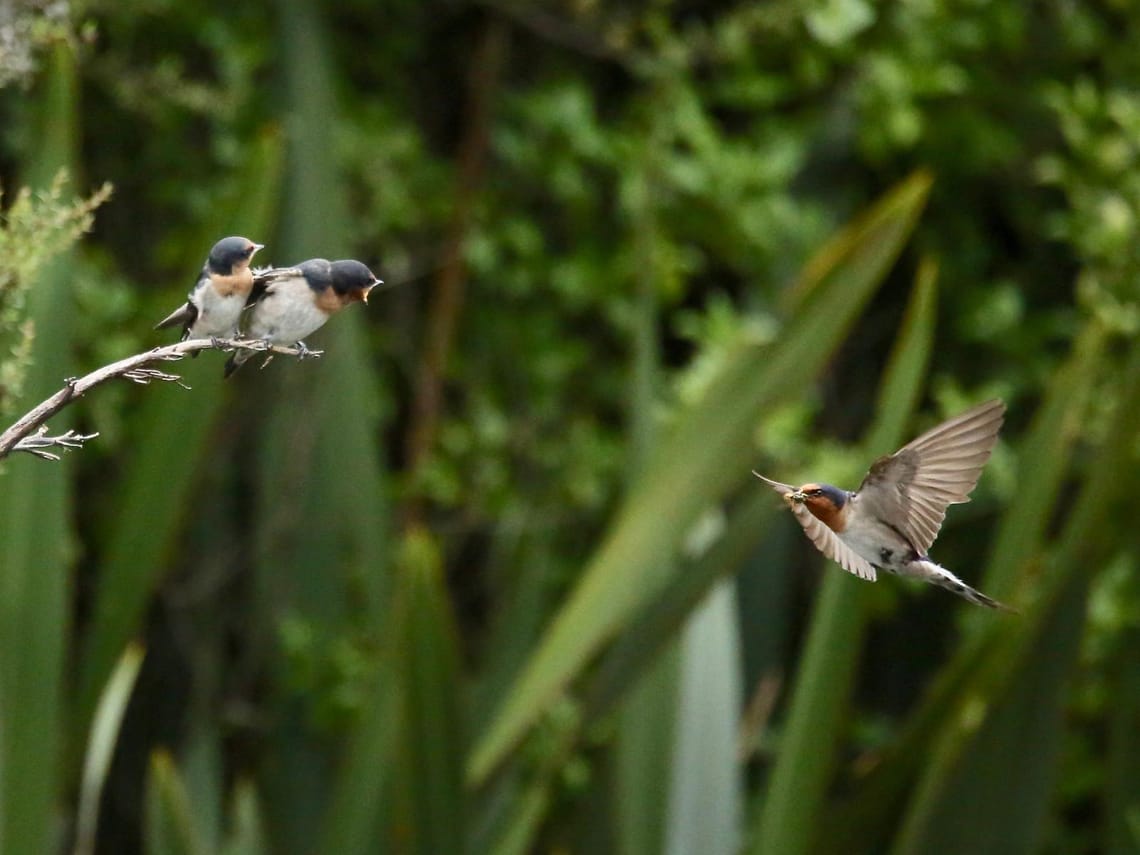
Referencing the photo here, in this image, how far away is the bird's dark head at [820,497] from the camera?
0.81m

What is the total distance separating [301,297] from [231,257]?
0.05 meters

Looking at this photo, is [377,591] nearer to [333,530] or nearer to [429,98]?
[333,530]

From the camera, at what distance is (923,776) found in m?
1.87

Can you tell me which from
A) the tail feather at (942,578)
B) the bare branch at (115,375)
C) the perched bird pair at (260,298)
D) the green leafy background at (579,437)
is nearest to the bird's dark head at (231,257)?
the perched bird pair at (260,298)

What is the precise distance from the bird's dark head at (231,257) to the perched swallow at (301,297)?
0.01 m

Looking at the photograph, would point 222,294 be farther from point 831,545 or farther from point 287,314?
point 831,545

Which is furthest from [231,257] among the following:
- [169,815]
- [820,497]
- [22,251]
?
[169,815]

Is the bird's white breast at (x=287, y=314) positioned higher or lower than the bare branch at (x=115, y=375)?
higher

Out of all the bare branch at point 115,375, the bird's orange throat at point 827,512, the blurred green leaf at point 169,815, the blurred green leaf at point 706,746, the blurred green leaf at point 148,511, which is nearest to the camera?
the bare branch at point 115,375

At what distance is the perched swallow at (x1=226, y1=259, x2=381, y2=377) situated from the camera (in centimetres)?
70

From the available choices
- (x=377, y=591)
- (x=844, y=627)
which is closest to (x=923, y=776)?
(x=844, y=627)

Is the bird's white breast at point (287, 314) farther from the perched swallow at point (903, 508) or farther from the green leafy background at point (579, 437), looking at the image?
the green leafy background at point (579, 437)

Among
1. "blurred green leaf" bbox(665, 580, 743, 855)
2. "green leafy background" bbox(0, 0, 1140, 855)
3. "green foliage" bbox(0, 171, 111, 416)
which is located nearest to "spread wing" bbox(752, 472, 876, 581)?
"green foliage" bbox(0, 171, 111, 416)

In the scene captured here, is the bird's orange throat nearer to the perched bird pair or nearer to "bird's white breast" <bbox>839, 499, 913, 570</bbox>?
"bird's white breast" <bbox>839, 499, 913, 570</bbox>
